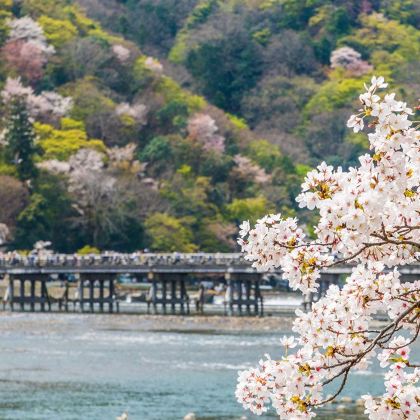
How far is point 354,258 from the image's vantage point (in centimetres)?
1040

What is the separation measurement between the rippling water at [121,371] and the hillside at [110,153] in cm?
2647

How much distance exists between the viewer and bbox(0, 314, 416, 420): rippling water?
33.8 m

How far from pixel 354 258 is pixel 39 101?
87.1 m

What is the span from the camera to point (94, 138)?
98.6 meters

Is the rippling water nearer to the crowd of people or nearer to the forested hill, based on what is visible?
the crowd of people

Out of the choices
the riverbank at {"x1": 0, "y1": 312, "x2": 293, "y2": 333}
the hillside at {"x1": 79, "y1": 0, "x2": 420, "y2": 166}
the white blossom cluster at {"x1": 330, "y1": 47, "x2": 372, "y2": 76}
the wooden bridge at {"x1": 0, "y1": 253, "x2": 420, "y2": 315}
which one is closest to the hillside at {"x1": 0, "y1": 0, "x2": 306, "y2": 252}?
the hillside at {"x1": 79, "y1": 0, "x2": 420, "y2": 166}

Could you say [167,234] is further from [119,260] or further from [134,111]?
[119,260]

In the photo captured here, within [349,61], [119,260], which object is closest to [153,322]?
[119,260]

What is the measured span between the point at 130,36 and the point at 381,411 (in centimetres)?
12229

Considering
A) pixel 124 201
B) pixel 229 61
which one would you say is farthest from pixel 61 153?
pixel 229 61

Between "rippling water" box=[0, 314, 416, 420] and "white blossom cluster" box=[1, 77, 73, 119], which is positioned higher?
"white blossom cluster" box=[1, 77, 73, 119]

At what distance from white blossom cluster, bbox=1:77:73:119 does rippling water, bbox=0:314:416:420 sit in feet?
126

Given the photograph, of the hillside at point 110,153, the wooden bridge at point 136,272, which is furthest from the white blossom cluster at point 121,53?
the wooden bridge at point 136,272

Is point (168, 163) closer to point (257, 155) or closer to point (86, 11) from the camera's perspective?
point (257, 155)
